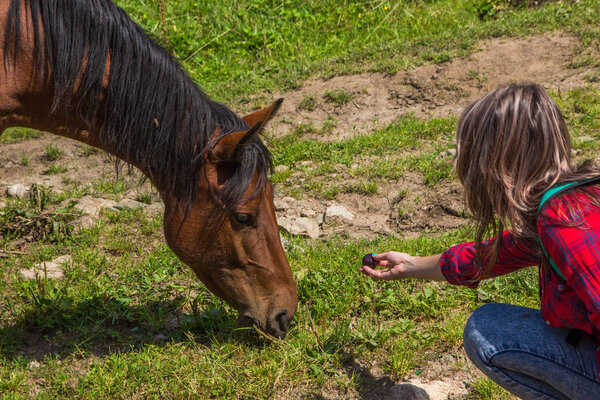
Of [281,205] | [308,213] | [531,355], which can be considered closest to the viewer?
[531,355]

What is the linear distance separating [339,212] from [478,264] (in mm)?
2195

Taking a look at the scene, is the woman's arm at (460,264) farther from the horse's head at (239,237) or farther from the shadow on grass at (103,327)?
the shadow on grass at (103,327)

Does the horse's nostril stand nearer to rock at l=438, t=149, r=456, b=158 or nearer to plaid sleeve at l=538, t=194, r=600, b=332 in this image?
plaid sleeve at l=538, t=194, r=600, b=332

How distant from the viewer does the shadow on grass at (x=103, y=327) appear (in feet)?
10.4

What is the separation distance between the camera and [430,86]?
6.23 meters

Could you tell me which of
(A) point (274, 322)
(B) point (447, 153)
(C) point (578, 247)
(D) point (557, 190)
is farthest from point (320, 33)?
(C) point (578, 247)

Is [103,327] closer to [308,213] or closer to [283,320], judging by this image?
[283,320]

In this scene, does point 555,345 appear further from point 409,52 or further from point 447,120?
point 409,52

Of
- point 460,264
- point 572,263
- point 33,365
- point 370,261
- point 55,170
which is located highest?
point 572,263

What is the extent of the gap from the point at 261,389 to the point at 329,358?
39 centimetres

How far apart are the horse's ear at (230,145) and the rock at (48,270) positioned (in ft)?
5.71

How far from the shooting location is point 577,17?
6.81 meters

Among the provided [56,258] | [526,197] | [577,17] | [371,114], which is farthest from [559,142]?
[577,17]

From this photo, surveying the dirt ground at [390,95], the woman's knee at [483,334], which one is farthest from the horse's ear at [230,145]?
the dirt ground at [390,95]
